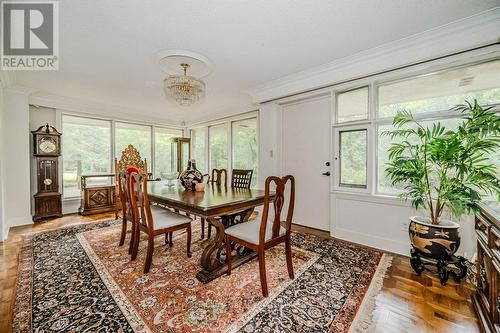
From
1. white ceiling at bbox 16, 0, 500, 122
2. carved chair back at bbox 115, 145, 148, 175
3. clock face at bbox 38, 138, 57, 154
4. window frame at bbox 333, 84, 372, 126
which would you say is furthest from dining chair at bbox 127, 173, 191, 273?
clock face at bbox 38, 138, 57, 154

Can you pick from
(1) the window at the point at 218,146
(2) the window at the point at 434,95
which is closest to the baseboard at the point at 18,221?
(1) the window at the point at 218,146

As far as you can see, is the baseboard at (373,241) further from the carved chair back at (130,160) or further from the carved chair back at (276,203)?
the carved chair back at (130,160)

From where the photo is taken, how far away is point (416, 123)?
244cm

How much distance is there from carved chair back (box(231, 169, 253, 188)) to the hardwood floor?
6.23 ft

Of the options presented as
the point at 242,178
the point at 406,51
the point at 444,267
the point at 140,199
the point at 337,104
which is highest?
the point at 406,51

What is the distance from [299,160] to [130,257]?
9.07ft

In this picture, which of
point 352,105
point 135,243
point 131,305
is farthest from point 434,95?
point 135,243

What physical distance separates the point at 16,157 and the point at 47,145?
1.50ft

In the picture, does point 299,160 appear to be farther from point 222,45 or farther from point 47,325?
point 47,325

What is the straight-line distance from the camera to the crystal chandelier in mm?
2596

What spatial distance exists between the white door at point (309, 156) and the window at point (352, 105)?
0.20 meters

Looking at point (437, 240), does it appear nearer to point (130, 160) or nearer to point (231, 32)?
point (231, 32)

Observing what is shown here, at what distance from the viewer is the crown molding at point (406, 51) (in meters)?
1.94

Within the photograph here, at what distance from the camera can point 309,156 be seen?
11.5 ft
